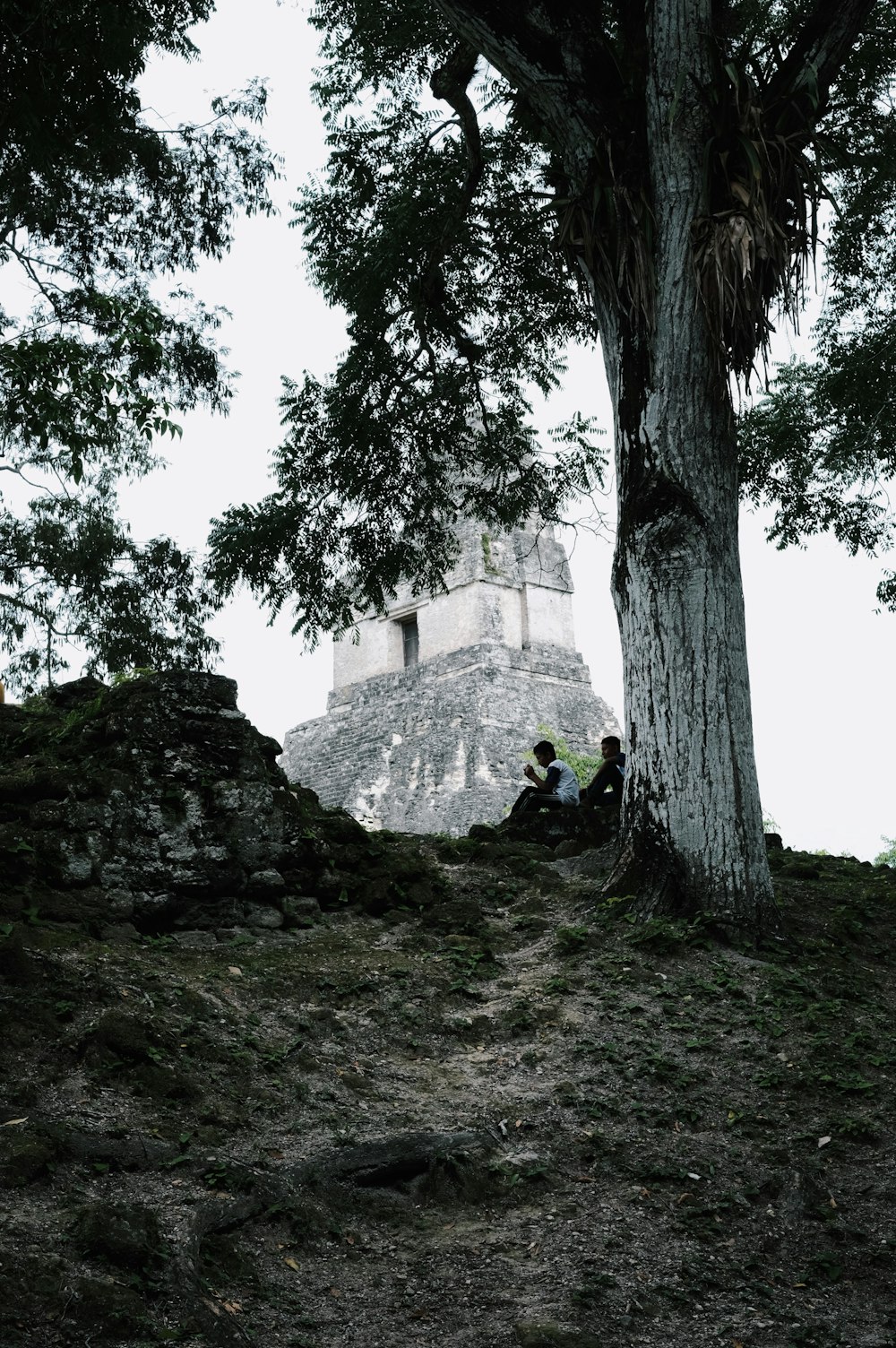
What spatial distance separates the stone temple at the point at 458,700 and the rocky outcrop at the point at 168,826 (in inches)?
507

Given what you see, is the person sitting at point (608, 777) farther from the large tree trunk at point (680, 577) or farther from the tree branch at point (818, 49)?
the tree branch at point (818, 49)

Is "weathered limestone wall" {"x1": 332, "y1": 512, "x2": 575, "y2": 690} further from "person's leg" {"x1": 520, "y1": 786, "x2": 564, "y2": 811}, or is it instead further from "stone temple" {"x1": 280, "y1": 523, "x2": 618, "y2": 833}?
"person's leg" {"x1": 520, "y1": 786, "x2": 564, "y2": 811}

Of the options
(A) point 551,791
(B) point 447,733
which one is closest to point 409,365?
(A) point 551,791

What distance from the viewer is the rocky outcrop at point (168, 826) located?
16.7ft

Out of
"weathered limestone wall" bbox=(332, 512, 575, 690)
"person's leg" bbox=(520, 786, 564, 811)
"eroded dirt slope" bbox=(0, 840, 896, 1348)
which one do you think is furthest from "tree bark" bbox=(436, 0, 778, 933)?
"weathered limestone wall" bbox=(332, 512, 575, 690)

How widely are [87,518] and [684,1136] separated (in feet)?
39.6

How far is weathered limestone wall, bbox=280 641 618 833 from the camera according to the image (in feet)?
64.8

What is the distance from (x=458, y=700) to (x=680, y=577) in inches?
600

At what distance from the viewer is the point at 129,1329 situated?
2.73 meters

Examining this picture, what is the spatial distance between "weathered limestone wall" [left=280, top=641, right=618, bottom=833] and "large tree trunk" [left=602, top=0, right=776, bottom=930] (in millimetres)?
13290

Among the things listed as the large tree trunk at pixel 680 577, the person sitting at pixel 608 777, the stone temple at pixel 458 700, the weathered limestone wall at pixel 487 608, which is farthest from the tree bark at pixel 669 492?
the weathered limestone wall at pixel 487 608

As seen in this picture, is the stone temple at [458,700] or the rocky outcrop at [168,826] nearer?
the rocky outcrop at [168,826]

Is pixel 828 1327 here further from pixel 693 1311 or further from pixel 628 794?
pixel 628 794

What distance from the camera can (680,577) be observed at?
566 cm
